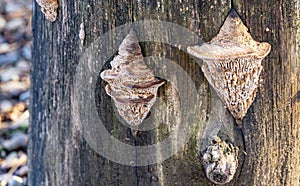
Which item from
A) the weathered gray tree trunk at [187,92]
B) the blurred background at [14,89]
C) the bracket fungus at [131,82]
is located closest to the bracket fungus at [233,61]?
the weathered gray tree trunk at [187,92]

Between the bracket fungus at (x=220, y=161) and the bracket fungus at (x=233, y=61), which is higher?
the bracket fungus at (x=233, y=61)

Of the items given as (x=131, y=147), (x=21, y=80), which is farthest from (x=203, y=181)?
(x=21, y=80)

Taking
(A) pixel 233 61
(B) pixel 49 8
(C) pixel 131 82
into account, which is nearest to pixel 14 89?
(B) pixel 49 8

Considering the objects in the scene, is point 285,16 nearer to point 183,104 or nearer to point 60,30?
point 183,104

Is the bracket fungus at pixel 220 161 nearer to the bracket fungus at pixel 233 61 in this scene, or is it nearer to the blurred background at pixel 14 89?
the bracket fungus at pixel 233 61

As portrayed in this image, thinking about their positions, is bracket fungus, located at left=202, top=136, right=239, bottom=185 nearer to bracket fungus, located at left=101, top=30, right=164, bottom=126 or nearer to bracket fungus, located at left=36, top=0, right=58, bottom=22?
bracket fungus, located at left=101, top=30, right=164, bottom=126
